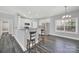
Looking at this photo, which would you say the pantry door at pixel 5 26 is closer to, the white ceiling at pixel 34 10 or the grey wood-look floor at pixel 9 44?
the grey wood-look floor at pixel 9 44

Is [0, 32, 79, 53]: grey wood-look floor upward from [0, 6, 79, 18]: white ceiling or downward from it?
downward

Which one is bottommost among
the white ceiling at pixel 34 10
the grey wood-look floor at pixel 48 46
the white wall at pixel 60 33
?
the grey wood-look floor at pixel 48 46

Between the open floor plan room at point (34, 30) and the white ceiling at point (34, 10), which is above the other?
the white ceiling at point (34, 10)

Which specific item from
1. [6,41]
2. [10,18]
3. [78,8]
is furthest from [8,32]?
[78,8]

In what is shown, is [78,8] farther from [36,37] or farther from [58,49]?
[36,37]

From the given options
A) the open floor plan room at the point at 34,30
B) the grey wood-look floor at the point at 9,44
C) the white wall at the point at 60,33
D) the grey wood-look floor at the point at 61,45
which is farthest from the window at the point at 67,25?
the grey wood-look floor at the point at 9,44

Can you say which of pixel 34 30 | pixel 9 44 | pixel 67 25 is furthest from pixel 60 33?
pixel 9 44

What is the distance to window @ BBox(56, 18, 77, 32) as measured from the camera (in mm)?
2098

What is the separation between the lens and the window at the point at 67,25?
2098 mm

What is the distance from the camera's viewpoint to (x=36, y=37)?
2.24m

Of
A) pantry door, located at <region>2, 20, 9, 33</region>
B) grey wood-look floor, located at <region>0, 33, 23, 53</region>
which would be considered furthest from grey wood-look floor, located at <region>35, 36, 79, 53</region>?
pantry door, located at <region>2, 20, 9, 33</region>

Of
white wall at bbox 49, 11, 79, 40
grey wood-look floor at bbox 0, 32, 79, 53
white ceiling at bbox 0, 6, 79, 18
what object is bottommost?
grey wood-look floor at bbox 0, 32, 79, 53

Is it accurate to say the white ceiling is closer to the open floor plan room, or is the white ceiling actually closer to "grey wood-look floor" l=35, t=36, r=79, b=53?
the open floor plan room

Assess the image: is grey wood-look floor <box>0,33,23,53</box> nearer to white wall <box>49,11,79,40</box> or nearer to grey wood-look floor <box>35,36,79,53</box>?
grey wood-look floor <box>35,36,79,53</box>
